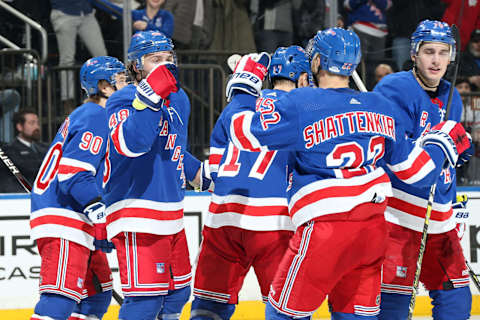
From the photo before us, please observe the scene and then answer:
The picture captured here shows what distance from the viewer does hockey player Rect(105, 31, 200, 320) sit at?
10.9 ft

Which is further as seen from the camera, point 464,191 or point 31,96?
point 31,96

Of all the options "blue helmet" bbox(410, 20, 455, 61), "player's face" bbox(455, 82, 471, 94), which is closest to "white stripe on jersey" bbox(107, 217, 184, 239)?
"blue helmet" bbox(410, 20, 455, 61)

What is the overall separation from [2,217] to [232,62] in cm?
229

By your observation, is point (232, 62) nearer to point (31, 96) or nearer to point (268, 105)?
point (268, 105)

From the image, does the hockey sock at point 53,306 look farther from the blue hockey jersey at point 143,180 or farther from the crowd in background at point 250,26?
the crowd in background at point 250,26

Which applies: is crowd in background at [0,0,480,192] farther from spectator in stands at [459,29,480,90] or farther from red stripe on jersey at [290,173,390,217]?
red stripe on jersey at [290,173,390,217]

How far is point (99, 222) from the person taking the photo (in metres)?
3.51

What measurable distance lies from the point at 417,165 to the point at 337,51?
1.72ft

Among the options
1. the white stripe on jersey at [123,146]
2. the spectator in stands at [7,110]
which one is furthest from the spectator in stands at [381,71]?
the white stripe on jersey at [123,146]

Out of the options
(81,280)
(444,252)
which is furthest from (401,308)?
(81,280)

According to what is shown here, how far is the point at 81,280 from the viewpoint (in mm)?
3607

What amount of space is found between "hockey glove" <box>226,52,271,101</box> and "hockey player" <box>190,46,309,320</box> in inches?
13.8

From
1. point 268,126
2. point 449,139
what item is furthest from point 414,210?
point 268,126

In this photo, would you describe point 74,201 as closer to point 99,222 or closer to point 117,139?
point 99,222
